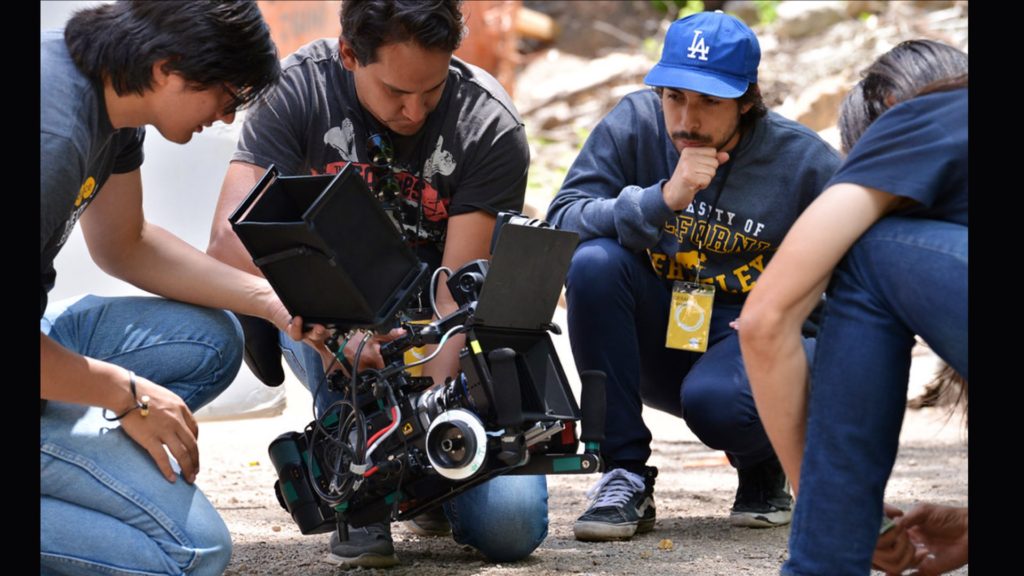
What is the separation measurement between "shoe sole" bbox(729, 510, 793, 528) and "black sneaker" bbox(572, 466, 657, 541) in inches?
9.9

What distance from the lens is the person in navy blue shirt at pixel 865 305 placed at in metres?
1.89

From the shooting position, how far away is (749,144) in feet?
10.3

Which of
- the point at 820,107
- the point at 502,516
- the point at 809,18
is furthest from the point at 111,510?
the point at 809,18

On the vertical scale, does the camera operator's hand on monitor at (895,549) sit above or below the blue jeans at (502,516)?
above

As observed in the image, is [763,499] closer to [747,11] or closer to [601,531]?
[601,531]

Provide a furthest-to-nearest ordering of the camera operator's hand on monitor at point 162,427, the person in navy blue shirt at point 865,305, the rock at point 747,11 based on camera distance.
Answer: the rock at point 747,11, the camera operator's hand on monitor at point 162,427, the person in navy blue shirt at point 865,305

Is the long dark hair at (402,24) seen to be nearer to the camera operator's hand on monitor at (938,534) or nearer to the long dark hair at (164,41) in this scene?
the long dark hair at (164,41)

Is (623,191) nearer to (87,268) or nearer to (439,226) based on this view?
(439,226)

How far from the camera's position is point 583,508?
3.51 metres

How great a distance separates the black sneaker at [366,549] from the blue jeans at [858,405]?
99 cm

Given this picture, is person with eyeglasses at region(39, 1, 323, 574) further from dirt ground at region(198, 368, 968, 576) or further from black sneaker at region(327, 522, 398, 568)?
dirt ground at region(198, 368, 968, 576)

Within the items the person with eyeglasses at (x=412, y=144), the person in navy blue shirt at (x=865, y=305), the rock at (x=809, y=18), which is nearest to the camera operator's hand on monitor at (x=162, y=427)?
the person with eyeglasses at (x=412, y=144)

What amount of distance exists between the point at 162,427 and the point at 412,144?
107cm

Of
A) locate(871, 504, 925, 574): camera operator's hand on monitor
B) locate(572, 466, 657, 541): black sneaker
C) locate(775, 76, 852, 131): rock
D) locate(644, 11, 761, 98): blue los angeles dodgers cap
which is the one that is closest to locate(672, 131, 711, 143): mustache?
locate(644, 11, 761, 98): blue los angeles dodgers cap
